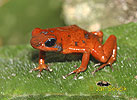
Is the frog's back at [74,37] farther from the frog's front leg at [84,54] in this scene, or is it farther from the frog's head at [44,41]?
the frog's head at [44,41]

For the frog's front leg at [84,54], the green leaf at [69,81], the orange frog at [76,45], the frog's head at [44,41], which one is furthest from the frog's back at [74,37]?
the green leaf at [69,81]

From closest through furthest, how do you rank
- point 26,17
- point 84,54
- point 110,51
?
point 84,54
point 110,51
point 26,17

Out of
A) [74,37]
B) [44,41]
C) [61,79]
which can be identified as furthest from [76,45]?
[61,79]

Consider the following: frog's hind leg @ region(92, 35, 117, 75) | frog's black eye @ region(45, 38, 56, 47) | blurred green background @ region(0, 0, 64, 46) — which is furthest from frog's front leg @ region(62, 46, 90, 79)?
blurred green background @ region(0, 0, 64, 46)

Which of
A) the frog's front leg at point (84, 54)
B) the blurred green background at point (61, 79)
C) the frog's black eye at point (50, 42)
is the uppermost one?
the frog's black eye at point (50, 42)

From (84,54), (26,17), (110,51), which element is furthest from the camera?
(26,17)

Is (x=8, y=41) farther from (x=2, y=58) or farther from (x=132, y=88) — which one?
(x=132, y=88)

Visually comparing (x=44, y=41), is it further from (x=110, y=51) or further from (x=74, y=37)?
(x=110, y=51)

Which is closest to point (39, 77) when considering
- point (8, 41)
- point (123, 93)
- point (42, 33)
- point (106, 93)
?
point (42, 33)
